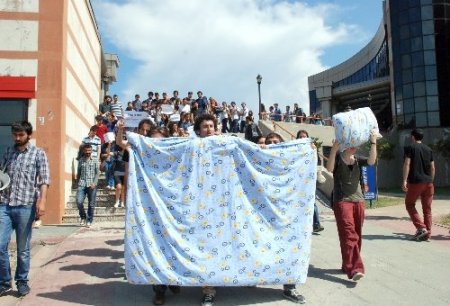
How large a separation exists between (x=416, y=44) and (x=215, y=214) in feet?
120

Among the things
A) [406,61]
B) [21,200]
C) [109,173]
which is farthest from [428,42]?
[21,200]

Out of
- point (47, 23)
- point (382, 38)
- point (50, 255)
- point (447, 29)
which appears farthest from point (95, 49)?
point (382, 38)

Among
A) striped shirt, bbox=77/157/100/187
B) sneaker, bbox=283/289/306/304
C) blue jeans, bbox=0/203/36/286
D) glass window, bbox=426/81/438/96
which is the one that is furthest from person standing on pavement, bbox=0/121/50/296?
glass window, bbox=426/81/438/96

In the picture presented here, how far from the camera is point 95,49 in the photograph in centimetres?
1802

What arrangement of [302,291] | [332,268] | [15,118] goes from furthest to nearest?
[15,118] → [332,268] → [302,291]

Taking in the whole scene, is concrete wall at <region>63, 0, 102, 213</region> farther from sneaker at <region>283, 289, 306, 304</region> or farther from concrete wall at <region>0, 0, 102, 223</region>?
sneaker at <region>283, 289, 306, 304</region>

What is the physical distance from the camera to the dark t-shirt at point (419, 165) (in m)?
8.23

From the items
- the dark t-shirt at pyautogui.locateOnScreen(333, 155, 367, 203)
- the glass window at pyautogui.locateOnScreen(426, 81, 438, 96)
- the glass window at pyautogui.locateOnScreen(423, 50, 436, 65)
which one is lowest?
the dark t-shirt at pyautogui.locateOnScreen(333, 155, 367, 203)

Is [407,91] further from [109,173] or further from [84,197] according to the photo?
[84,197]

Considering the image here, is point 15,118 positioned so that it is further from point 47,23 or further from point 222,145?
point 222,145

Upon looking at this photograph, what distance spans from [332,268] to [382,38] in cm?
4142

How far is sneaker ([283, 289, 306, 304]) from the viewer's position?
15.3ft

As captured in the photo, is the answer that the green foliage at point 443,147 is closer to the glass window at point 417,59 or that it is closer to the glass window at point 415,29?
the glass window at point 417,59

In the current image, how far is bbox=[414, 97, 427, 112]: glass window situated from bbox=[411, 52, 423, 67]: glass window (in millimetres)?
2893
